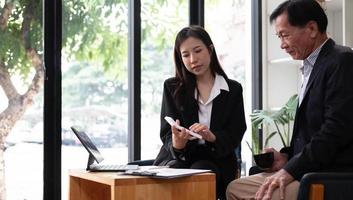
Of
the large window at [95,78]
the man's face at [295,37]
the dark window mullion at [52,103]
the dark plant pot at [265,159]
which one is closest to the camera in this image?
the man's face at [295,37]

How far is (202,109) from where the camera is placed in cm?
227

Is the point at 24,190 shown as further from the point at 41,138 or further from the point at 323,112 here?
the point at 323,112

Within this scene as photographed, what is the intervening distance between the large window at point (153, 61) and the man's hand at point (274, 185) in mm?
1757

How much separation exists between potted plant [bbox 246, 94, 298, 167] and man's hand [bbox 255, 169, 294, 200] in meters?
1.51

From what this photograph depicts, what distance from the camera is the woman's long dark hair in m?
2.28

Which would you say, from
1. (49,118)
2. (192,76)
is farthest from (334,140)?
(49,118)

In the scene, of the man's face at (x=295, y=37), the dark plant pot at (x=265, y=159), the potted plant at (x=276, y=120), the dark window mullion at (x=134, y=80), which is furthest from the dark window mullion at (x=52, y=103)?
the man's face at (x=295, y=37)

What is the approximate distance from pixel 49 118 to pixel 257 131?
1680mm

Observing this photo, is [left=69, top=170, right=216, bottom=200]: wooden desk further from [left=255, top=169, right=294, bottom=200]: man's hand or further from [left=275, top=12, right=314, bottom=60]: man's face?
[left=275, top=12, right=314, bottom=60]: man's face

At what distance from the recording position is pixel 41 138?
297cm

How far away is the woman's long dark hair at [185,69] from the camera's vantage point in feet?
7.48

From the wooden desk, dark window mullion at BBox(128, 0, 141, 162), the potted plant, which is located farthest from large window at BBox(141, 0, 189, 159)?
the wooden desk

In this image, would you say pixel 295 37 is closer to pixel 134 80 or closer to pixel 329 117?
pixel 329 117

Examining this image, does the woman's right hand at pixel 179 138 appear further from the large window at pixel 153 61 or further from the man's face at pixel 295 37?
the large window at pixel 153 61
